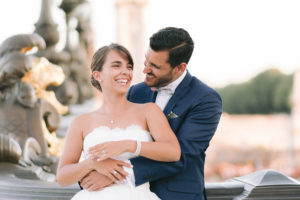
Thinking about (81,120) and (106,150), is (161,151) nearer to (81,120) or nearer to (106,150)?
(106,150)

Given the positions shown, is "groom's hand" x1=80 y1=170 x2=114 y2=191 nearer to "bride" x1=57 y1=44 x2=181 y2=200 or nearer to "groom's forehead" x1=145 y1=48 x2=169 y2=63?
"bride" x1=57 y1=44 x2=181 y2=200

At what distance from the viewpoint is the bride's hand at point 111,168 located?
212 cm

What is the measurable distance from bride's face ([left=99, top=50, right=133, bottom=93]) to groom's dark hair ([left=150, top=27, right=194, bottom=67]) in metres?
0.22

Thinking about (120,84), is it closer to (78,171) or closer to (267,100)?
(78,171)

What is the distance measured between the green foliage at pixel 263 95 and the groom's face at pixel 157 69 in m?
43.3

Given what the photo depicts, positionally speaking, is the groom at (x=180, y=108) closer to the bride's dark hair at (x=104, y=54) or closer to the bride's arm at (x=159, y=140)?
the bride's arm at (x=159, y=140)

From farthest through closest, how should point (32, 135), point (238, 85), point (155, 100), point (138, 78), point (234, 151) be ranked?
point (238, 85) → point (138, 78) → point (234, 151) → point (32, 135) → point (155, 100)

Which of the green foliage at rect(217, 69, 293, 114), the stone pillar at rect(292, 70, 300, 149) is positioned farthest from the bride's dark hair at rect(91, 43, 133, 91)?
the green foliage at rect(217, 69, 293, 114)

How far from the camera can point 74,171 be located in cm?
213

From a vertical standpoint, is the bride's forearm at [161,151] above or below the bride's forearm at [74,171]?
above

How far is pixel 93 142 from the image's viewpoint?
2172 millimetres

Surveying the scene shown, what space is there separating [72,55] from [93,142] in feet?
23.5

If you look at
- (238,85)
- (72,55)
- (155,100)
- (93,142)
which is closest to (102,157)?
(93,142)

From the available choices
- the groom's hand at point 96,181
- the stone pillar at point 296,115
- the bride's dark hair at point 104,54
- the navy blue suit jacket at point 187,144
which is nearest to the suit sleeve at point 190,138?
the navy blue suit jacket at point 187,144
